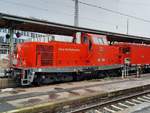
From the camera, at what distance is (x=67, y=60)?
15922 millimetres

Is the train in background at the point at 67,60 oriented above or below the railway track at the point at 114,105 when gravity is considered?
above

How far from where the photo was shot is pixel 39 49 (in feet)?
Answer: 46.8

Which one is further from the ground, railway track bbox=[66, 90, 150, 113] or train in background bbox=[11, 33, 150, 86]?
train in background bbox=[11, 33, 150, 86]

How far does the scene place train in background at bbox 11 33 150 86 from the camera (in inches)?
553

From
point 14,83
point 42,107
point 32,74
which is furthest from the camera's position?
point 14,83

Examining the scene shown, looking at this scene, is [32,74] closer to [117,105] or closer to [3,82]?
[3,82]

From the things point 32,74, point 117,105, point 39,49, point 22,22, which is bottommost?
point 117,105

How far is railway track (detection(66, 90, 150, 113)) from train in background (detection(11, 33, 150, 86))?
477cm

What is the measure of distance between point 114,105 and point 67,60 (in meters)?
6.10

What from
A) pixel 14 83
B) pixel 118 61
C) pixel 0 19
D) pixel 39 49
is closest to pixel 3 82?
pixel 14 83

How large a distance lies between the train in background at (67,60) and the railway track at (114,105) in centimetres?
477

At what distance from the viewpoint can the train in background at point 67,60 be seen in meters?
14.0

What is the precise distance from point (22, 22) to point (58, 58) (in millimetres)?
3214

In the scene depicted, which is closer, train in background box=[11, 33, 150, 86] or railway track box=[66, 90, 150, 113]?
railway track box=[66, 90, 150, 113]
